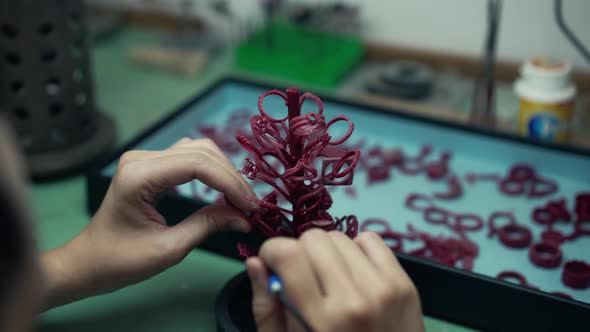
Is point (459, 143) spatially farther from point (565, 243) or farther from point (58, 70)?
point (58, 70)

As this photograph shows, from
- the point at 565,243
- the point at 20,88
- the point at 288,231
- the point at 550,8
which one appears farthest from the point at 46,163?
the point at 550,8

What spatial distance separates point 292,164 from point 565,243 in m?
0.39

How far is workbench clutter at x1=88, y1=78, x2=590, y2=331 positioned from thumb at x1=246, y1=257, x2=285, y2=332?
2.5 inches

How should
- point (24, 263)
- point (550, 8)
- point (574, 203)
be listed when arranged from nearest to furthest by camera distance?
point (24, 263)
point (574, 203)
point (550, 8)

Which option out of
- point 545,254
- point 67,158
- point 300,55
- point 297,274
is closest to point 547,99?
point 545,254

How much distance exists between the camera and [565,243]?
759mm

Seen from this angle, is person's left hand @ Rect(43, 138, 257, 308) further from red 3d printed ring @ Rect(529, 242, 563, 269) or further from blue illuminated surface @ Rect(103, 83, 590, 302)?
red 3d printed ring @ Rect(529, 242, 563, 269)

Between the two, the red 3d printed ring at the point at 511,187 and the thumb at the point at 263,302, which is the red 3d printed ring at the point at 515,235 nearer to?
the red 3d printed ring at the point at 511,187

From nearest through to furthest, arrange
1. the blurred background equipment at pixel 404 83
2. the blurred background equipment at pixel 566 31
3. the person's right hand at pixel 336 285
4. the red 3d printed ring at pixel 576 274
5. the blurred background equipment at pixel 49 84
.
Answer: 1. the person's right hand at pixel 336 285
2. the red 3d printed ring at pixel 576 274
3. the blurred background equipment at pixel 49 84
4. the blurred background equipment at pixel 566 31
5. the blurred background equipment at pixel 404 83

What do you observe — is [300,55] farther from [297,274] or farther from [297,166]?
[297,274]

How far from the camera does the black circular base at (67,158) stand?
2.97 feet

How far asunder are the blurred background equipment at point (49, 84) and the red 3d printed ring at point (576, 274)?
666mm

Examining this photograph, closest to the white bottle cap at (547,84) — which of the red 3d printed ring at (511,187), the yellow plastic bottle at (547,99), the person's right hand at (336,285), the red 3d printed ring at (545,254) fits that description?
the yellow plastic bottle at (547,99)

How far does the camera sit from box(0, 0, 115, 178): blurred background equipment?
0.83 metres
